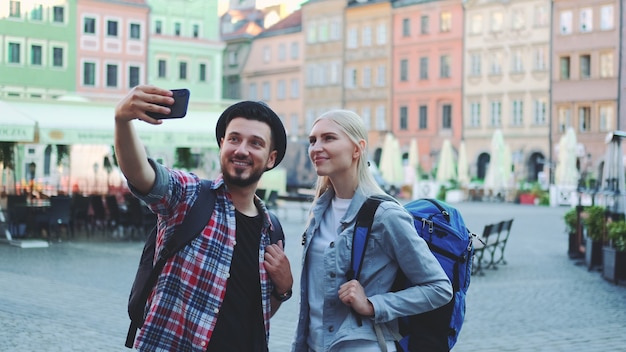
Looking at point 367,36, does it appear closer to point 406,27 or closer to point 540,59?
point 406,27

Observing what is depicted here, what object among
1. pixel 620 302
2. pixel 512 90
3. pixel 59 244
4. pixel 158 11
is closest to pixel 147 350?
pixel 620 302

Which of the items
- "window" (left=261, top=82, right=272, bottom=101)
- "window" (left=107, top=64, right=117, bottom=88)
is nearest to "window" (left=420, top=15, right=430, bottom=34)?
"window" (left=261, top=82, right=272, bottom=101)

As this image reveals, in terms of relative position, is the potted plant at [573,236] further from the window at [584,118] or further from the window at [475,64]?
the window at [475,64]

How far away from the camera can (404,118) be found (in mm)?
61062

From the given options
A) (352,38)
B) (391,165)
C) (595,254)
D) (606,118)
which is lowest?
(595,254)

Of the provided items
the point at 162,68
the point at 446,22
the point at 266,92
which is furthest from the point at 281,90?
the point at 446,22

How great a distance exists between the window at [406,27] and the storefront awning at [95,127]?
1760 inches

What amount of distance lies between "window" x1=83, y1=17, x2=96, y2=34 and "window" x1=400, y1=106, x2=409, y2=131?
19801mm

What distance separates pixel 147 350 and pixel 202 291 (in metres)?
0.23

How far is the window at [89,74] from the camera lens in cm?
5506

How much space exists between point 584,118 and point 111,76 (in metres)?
27.1

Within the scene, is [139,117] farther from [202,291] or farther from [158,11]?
[158,11]

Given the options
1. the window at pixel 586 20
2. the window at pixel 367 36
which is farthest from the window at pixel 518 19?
the window at pixel 367 36

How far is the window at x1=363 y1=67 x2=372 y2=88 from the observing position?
6297 centimetres
